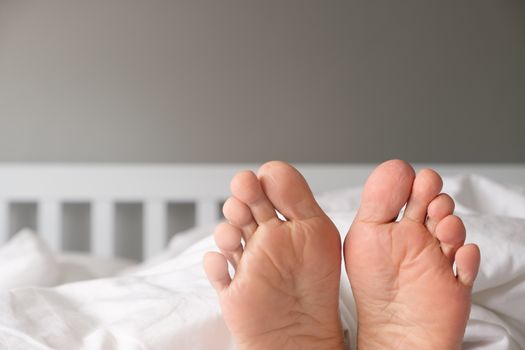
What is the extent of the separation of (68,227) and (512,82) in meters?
1.17

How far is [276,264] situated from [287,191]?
0.07m

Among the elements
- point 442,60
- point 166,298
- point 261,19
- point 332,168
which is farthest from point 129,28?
point 166,298

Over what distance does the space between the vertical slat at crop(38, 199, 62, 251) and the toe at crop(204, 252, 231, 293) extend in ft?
3.61

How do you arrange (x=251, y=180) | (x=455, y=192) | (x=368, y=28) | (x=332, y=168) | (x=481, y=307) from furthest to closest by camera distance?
Answer: 1. (x=368, y=28)
2. (x=332, y=168)
3. (x=455, y=192)
4. (x=481, y=307)
5. (x=251, y=180)

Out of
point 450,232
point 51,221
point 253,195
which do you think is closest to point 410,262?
point 450,232

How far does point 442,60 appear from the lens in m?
1.83

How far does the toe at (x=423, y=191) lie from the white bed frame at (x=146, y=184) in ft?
3.16

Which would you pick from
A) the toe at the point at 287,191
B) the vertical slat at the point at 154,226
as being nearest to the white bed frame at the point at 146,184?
the vertical slat at the point at 154,226

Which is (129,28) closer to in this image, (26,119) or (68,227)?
(26,119)

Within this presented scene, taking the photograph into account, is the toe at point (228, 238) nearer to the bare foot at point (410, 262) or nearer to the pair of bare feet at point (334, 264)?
the pair of bare feet at point (334, 264)

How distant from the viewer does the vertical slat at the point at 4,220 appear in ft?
5.56

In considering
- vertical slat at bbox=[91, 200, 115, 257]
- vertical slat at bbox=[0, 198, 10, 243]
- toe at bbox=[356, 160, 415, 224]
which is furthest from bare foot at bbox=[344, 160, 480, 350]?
vertical slat at bbox=[0, 198, 10, 243]

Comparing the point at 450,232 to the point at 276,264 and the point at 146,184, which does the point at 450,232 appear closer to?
the point at 276,264

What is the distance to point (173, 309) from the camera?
0.74m
